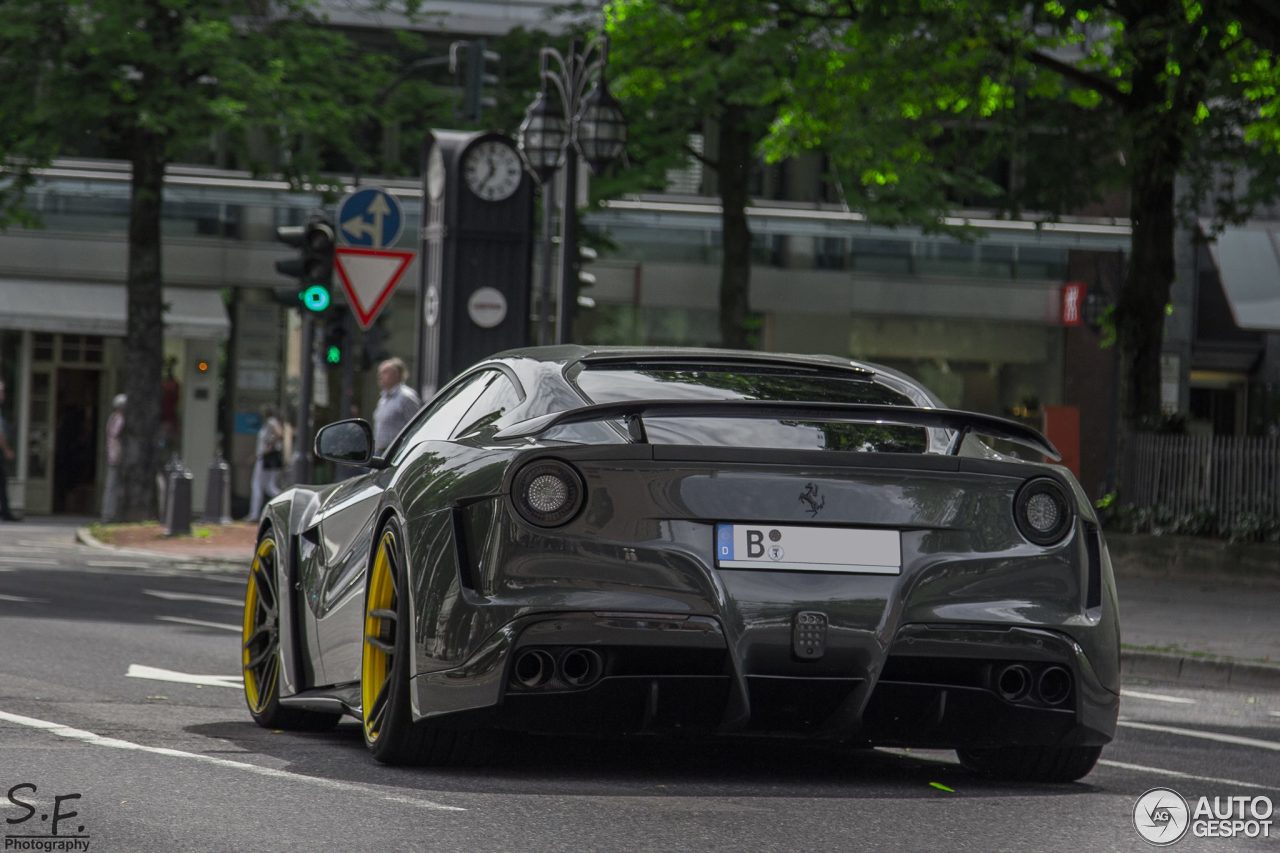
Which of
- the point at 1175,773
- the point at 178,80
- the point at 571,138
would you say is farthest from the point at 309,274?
the point at 1175,773

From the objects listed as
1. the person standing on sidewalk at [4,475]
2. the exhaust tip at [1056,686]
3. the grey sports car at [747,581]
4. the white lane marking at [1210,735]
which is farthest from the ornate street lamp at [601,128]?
the exhaust tip at [1056,686]

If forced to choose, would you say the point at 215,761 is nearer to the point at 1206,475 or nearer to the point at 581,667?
the point at 581,667

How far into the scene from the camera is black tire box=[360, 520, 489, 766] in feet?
20.4

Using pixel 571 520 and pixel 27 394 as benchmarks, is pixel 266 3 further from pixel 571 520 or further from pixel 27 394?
pixel 571 520

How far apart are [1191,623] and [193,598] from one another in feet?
24.3

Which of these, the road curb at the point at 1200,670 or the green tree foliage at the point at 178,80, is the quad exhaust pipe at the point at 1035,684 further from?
→ the green tree foliage at the point at 178,80

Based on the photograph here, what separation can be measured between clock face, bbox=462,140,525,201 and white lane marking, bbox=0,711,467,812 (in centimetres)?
1489

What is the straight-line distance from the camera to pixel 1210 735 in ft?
30.8

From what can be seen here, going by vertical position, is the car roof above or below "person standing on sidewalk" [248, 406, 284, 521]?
above

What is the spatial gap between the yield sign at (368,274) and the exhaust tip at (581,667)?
13376 millimetres

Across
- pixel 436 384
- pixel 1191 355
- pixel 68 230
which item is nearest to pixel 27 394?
pixel 68 230

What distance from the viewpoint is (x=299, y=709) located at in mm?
7582

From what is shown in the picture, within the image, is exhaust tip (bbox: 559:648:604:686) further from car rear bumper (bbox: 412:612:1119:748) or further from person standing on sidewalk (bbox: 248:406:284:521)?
person standing on sidewalk (bbox: 248:406:284:521)

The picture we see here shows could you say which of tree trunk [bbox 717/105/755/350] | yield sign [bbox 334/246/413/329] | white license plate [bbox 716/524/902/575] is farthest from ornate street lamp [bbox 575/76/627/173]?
white license plate [bbox 716/524/902/575]
